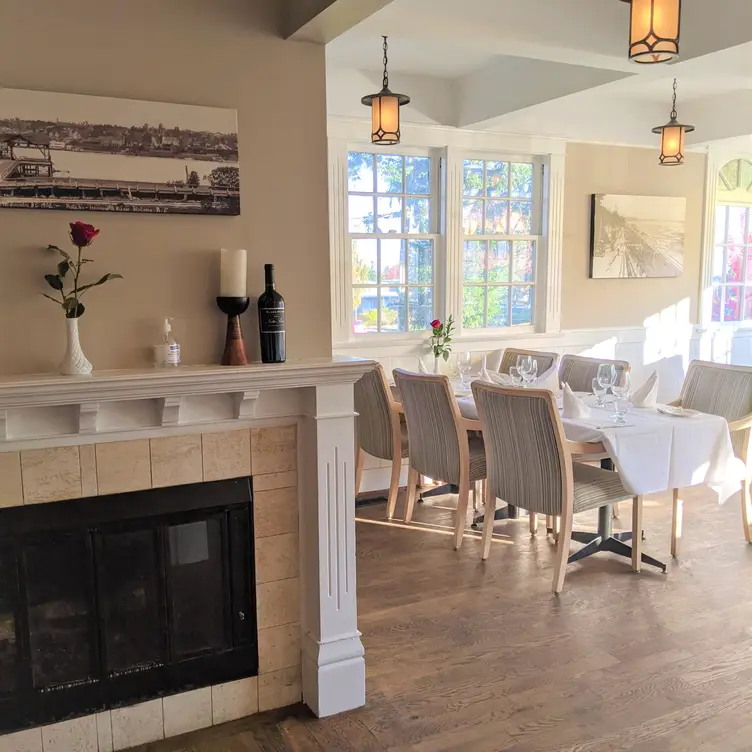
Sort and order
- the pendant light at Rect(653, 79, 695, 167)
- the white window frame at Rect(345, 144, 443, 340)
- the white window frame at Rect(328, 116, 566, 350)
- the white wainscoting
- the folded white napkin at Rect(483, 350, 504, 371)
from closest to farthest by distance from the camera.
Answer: the pendant light at Rect(653, 79, 695, 167)
the white window frame at Rect(328, 116, 566, 350)
the white window frame at Rect(345, 144, 443, 340)
the white wainscoting
the folded white napkin at Rect(483, 350, 504, 371)

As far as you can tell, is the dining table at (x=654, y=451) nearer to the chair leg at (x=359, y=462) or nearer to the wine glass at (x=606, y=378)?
the wine glass at (x=606, y=378)

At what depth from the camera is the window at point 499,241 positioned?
5.37m

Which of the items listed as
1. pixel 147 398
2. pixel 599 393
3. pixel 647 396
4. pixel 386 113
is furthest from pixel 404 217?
pixel 147 398

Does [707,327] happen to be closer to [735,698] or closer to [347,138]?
[347,138]

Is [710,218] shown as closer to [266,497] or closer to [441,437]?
[441,437]

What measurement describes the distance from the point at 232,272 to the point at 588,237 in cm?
406

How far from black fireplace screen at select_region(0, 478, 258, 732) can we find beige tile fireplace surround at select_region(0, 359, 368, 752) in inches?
1.8

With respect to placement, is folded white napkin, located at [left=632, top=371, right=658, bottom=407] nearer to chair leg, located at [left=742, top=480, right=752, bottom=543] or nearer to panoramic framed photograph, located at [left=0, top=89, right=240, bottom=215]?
chair leg, located at [left=742, top=480, right=752, bottom=543]

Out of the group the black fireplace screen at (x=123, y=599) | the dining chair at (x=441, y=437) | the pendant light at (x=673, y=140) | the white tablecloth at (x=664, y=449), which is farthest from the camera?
the pendant light at (x=673, y=140)

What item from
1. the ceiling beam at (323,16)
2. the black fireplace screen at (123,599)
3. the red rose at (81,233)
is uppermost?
the ceiling beam at (323,16)

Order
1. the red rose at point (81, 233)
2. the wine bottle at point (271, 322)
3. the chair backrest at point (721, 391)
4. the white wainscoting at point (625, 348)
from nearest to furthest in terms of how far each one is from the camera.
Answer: the red rose at point (81, 233), the wine bottle at point (271, 322), the chair backrest at point (721, 391), the white wainscoting at point (625, 348)

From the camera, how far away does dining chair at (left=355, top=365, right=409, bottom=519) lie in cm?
451

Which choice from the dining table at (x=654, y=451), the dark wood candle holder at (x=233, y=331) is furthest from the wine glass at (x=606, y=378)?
the dark wood candle holder at (x=233, y=331)

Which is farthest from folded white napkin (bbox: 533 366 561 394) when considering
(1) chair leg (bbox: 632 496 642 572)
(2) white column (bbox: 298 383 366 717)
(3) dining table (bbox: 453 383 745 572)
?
(2) white column (bbox: 298 383 366 717)
